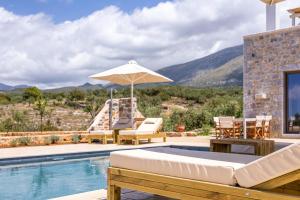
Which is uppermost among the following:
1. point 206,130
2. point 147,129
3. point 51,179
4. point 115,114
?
point 115,114

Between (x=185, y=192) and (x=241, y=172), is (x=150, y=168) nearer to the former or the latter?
(x=185, y=192)

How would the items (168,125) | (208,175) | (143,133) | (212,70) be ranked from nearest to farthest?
(208,175)
(143,133)
(168,125)
(212,70)

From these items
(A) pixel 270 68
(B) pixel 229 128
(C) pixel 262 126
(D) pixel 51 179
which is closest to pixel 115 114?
(B) pixel 229 128

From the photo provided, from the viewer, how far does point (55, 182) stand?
22.2ft

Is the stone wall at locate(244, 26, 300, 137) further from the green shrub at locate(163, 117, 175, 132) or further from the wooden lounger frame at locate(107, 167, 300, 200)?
the wooden lounger frame at locate(107, 167, 300, 200)

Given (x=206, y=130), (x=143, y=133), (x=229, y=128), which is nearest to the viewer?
(x=229, y=128)

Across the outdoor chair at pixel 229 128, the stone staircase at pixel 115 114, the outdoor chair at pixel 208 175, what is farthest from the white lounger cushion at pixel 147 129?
the outdoor chair at pixel 208 175

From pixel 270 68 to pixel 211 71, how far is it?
73.3 metres

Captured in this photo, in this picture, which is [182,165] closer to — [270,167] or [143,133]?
[270,167]

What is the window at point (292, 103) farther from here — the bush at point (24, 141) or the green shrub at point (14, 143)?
the green shrub at point (14, 143)

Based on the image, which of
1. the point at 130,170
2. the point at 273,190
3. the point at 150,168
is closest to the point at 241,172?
the point at 273,190

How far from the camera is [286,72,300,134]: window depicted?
12.2 metres

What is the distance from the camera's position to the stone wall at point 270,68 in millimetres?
12016

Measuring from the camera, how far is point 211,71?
279 ft
